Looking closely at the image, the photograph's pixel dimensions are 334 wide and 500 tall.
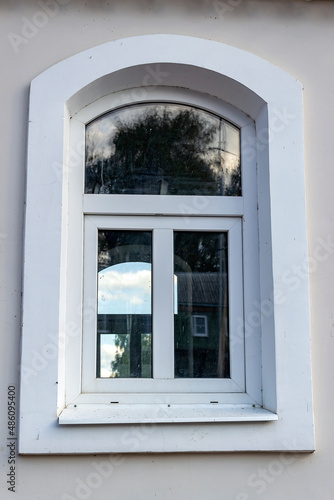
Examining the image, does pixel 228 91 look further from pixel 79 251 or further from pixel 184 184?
pixel 79 251

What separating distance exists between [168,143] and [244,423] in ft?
5.00

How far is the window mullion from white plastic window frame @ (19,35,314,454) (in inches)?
9.9

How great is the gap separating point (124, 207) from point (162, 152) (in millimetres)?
386

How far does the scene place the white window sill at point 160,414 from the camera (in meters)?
2.63

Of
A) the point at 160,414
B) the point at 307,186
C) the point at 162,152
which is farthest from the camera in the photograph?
the point at 162,152

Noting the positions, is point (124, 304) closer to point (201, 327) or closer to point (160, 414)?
point (201, 327)

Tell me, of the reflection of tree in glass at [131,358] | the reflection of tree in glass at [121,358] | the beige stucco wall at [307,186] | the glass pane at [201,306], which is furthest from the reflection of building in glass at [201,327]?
the beige stucco wall at [307,186]

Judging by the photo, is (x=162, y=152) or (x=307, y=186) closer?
(x=307, y=186)

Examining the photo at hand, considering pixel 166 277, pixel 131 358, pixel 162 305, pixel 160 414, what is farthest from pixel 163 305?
pixel 160 414

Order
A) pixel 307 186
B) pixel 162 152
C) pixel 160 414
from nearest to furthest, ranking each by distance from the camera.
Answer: pixel 160 414 → pixel 307 186 → pixel 162 152

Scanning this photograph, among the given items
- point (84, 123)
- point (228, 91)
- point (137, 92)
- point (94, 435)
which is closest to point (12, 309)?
point (94, 435)

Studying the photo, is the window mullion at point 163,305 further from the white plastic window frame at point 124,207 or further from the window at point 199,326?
the white plastic window frame at point 124,207

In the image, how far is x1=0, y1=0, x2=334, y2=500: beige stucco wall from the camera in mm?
2660

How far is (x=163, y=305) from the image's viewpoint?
9.64ft
